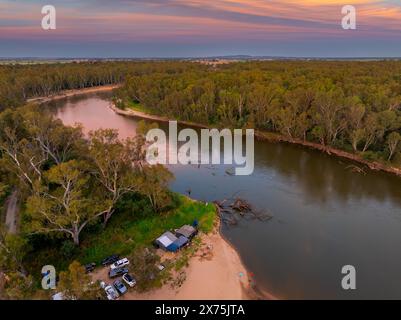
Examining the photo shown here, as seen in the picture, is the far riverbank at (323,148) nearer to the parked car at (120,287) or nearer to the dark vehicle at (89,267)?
the parked car at (120,287)

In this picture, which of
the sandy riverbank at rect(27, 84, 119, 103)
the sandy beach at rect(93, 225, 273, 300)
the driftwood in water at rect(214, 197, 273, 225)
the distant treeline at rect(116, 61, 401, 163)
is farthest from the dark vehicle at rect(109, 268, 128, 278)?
the sandy riverbank at rect(27, 84, 119, 103)

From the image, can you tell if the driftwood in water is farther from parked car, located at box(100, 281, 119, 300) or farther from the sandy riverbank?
the sandy riverbank

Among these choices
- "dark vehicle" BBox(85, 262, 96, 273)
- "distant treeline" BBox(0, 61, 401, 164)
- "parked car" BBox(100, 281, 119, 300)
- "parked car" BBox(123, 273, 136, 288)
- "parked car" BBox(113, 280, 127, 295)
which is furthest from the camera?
"distant treeline" BBox(0, 61, 401, 164)

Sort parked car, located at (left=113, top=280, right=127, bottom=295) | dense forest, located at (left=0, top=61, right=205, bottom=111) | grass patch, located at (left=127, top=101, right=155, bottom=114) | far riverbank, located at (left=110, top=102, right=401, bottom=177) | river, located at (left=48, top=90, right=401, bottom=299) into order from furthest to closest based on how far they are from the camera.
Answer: dense forest, located at (left=0, top=61, right=205, bottom=111) → grass patch, located at (left=127, top=101, right=155, bottom=114) → far riverbank, located at (left=110, top=102, right=401, bottom=177) → river, located at (left=48, top=90, right=401, bottom=299) → parked car, located at (left=113, top=280, right=127, bottom=295)

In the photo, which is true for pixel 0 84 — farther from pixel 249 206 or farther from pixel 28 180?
pixel 249 206

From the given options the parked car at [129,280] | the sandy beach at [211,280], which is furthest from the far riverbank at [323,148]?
the parked car at [129,280]
